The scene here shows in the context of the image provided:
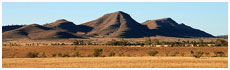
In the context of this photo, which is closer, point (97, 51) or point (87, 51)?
point (97, 51)

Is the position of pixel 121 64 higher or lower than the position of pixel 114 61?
higher

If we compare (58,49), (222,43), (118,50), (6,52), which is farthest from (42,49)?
(222,43)

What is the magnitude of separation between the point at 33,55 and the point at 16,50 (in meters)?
16.5

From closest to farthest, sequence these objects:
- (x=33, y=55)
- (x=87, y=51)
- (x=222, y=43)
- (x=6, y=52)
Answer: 1. (x=33, y=55)
2. (x=6, y=52)
3. (x=87, y=51)
4. (x=222, y=43)

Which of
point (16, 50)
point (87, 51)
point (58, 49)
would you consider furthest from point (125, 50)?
point (16, 50)

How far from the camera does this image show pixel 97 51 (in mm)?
69312

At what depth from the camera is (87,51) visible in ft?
267

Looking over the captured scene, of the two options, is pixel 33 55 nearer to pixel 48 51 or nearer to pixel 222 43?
pixel 48 51

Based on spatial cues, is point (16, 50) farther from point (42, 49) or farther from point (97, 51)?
point (97, 51)

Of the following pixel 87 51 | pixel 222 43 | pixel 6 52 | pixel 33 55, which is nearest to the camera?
pixel 33 55

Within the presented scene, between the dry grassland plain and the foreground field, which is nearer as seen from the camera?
the foreground field

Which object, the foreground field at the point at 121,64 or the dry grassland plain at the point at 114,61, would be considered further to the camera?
the dry grassland plain at the point at 114,61

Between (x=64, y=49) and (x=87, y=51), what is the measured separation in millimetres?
5742

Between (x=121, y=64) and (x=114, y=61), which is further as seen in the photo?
(x=114, y=61)
